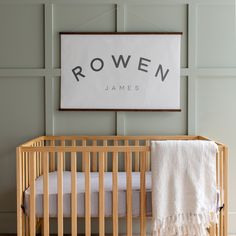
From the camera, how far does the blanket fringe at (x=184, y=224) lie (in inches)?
90.1

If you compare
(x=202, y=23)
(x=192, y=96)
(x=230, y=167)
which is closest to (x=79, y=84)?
(x=192, y=96)

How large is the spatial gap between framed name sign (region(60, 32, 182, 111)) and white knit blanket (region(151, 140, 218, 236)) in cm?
81

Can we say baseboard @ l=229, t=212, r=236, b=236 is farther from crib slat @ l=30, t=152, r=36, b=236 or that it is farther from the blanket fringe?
crib slat @ l=30, t=152, r=36, b=236

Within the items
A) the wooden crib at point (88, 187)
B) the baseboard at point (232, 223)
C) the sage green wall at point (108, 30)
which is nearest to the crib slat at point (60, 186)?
the wooden crib at point (88, 187)

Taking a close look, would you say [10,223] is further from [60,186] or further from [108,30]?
[108,30]

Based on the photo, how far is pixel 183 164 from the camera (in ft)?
7.50

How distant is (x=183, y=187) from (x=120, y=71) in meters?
1.15

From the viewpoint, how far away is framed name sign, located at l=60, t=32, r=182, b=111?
3.03m

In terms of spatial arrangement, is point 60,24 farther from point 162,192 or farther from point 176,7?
point 162,192

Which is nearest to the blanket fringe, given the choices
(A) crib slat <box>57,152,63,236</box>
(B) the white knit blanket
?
(B) the white knit blanket

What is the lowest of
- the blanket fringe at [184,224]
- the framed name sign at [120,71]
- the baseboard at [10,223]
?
the baseboard at [10,223]

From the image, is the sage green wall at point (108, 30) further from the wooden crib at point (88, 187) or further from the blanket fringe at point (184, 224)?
the blanket fringe at point (184, 224)

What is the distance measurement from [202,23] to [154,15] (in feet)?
1.28

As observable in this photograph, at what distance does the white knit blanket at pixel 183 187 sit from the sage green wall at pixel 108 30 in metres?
0.80
